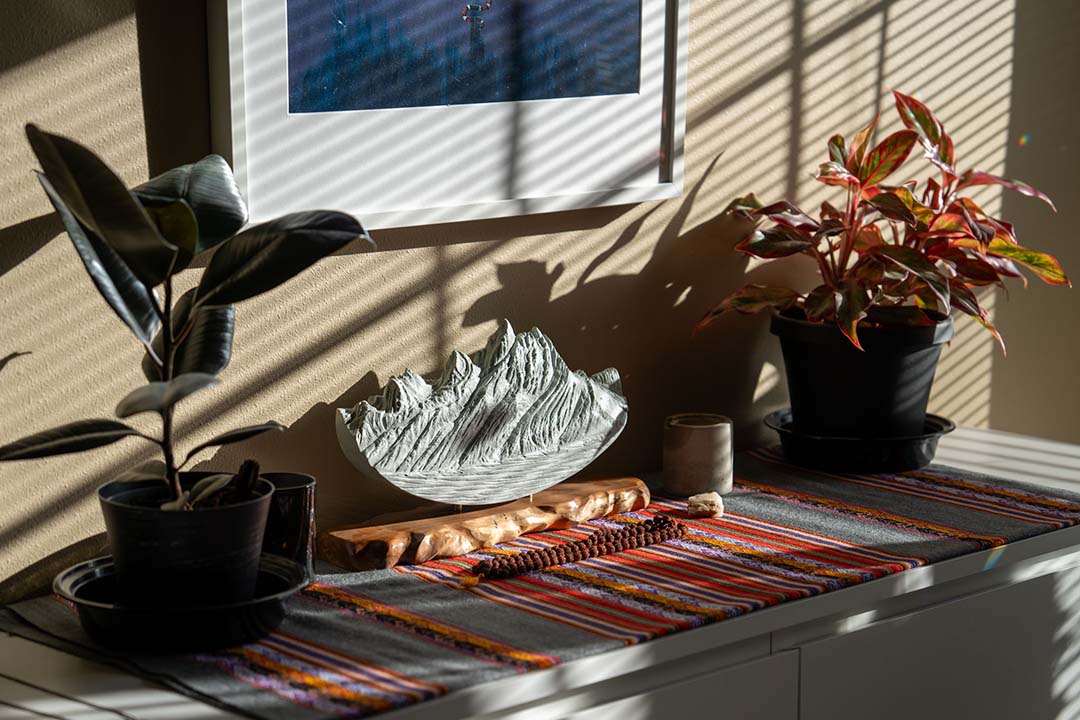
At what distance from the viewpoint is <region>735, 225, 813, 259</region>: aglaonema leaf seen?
1961 mm

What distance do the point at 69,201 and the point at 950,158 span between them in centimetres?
128

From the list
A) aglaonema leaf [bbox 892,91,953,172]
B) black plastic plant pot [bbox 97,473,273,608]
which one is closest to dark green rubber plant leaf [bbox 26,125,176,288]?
black plastic plant pot [bbox 97,473,273,608]

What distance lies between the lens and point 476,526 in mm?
1673

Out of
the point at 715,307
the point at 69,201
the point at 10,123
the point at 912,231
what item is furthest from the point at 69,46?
the point at 912,231

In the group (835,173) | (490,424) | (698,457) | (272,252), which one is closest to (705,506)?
(698,457)

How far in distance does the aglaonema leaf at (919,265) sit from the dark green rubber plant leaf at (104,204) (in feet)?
3.42

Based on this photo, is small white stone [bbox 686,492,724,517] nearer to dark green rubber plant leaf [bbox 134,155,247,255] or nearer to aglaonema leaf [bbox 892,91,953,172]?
aglaonema leaf [bbox 892,91,953,172]

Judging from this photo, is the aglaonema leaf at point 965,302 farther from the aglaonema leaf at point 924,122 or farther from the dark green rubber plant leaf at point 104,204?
the dark green rubber plant leaf at point 104,204

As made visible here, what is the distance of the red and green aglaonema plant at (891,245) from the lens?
192cm

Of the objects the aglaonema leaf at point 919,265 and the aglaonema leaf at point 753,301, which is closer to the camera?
the aglaonema leaf at point 919,265

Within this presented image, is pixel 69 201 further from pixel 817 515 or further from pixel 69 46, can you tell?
pixel 817 515

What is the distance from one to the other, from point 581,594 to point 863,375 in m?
0.65

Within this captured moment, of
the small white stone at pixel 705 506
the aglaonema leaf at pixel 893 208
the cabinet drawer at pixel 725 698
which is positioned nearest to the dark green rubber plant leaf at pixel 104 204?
the cabinet drawer at pixel 725 698

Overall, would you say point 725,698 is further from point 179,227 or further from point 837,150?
point 837,150
